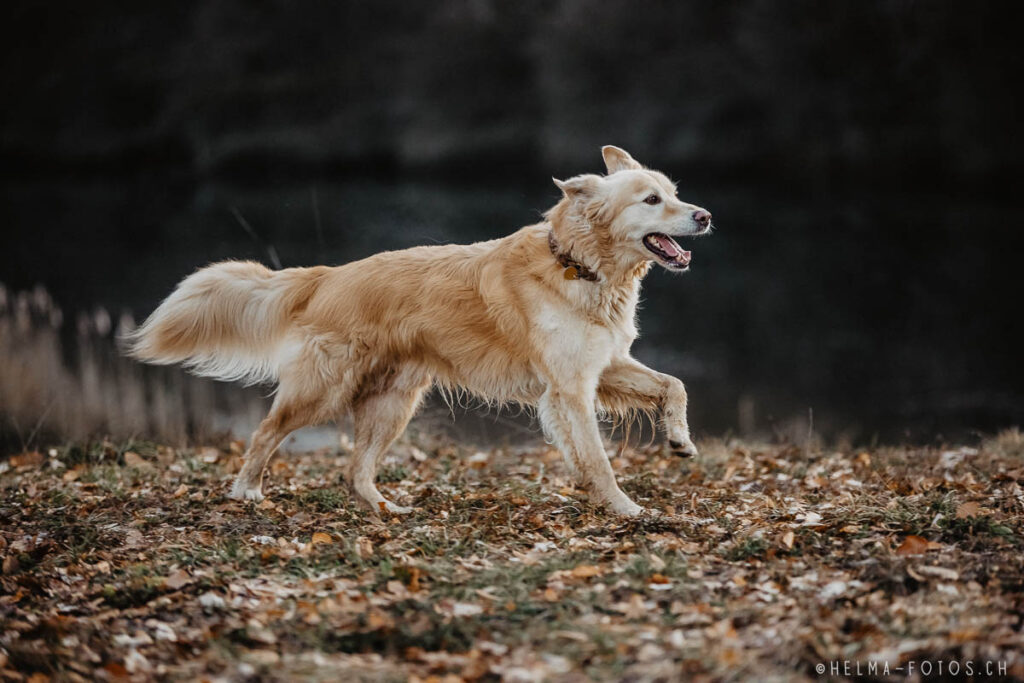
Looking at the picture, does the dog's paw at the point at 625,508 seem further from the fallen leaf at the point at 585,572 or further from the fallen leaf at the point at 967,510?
the fallen leaf at the point at 967,510

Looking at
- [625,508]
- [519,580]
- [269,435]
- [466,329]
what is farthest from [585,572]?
[269,435]

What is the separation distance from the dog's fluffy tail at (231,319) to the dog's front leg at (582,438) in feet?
6.29

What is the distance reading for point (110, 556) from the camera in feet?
17.3

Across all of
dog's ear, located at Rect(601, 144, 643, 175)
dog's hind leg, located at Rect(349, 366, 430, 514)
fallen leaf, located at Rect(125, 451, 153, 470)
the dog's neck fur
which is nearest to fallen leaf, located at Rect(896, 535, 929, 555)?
the dog's neck fur

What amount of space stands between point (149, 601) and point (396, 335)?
245 cm

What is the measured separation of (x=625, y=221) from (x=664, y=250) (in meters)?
Answer: 0.31

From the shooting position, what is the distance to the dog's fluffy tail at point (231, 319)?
259 inches

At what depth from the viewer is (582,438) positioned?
601 centimetres

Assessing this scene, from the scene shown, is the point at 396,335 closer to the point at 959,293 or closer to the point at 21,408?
the point at 21,408

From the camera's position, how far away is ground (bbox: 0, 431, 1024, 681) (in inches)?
144

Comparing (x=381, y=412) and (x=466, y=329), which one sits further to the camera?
(x=381, y=412)

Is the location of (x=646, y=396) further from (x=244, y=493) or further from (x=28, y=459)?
(x=28, y=459)

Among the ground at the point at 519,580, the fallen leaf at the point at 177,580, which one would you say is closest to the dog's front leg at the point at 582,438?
the ground at the point at 519,580

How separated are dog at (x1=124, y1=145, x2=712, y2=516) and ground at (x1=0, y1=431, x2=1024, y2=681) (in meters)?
0.57
